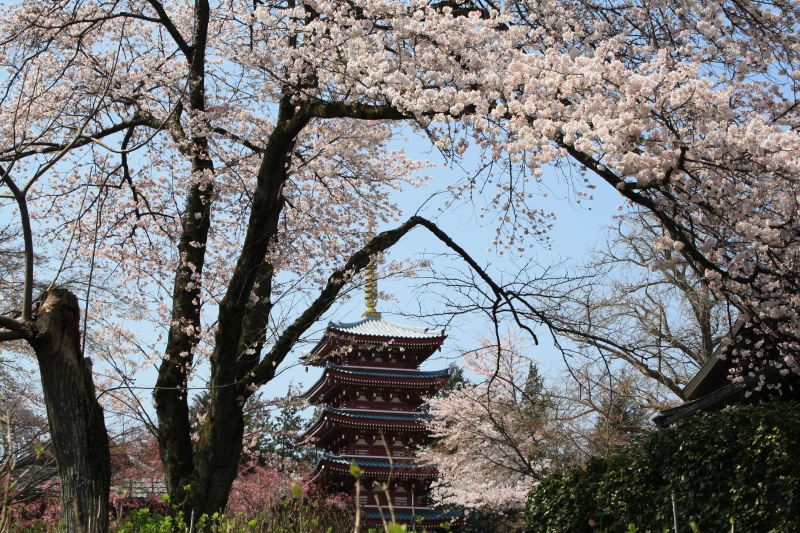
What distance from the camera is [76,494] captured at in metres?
4.32

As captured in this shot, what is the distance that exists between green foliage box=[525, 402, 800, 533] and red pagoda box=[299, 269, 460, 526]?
42.6 ft

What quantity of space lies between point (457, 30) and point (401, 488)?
20021 mm

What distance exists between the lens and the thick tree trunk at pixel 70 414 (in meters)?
4.34

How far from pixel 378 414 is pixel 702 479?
53.3 ft

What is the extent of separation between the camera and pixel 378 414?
23156 millimetres

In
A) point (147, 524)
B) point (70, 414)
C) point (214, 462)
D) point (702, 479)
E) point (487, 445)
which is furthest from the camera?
point (487, 445)

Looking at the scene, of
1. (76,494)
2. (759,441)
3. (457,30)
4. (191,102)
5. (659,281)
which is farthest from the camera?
(659,281)

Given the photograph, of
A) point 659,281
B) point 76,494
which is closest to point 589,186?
point 76,494

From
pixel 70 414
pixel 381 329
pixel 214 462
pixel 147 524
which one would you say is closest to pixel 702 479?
pixel 214 462

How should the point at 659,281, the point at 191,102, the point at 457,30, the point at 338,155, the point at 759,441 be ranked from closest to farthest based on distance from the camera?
the point at 457,30 < the point at 759,441 < the point at 191,102 < the point at 338,155 < the point at 659,281

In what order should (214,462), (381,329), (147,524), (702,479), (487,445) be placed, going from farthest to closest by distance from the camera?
(381,329)
(487,445)
(702,479)
(214,462)
(147,524)

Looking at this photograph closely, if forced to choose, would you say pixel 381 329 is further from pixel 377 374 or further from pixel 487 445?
→ pixel 487 445

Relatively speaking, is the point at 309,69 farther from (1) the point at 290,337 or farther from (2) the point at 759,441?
(2) the point at 759,441

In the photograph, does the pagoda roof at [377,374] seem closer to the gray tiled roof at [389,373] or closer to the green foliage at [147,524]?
the gray tiled roof at [389,373]
